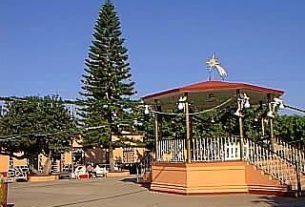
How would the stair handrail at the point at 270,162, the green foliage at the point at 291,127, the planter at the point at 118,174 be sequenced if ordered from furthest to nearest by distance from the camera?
the green foliage at the point at 291,127, the planter at the point at 118,174, the stair handrail at the point at 270,162

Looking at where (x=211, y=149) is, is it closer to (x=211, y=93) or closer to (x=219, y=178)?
(x=219, y=178)

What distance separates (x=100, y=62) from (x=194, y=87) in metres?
16.4

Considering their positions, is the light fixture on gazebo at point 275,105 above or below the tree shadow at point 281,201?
above

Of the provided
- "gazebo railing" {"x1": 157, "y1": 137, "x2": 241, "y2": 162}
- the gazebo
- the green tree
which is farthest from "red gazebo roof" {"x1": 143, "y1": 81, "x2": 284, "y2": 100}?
the green tree

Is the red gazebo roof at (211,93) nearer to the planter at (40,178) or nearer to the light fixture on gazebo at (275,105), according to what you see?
the light fixture on gazebo at (275,105)

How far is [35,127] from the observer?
79.4 ft

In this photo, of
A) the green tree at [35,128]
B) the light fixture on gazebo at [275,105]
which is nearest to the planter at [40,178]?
the green tree at [35,128]

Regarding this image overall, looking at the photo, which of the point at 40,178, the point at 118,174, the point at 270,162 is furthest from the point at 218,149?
the point at 118,174

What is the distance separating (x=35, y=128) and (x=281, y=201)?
1593 cm

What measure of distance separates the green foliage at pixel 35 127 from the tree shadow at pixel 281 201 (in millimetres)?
13855

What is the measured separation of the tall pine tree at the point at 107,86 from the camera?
28.4m

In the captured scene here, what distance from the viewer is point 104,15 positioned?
3031 cm

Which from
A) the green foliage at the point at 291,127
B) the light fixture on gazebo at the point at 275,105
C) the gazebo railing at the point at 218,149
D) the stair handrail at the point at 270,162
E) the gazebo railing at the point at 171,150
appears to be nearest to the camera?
the stair handrail at the point at 270,162

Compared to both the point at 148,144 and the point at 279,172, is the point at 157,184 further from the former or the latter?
the point at 148,144
